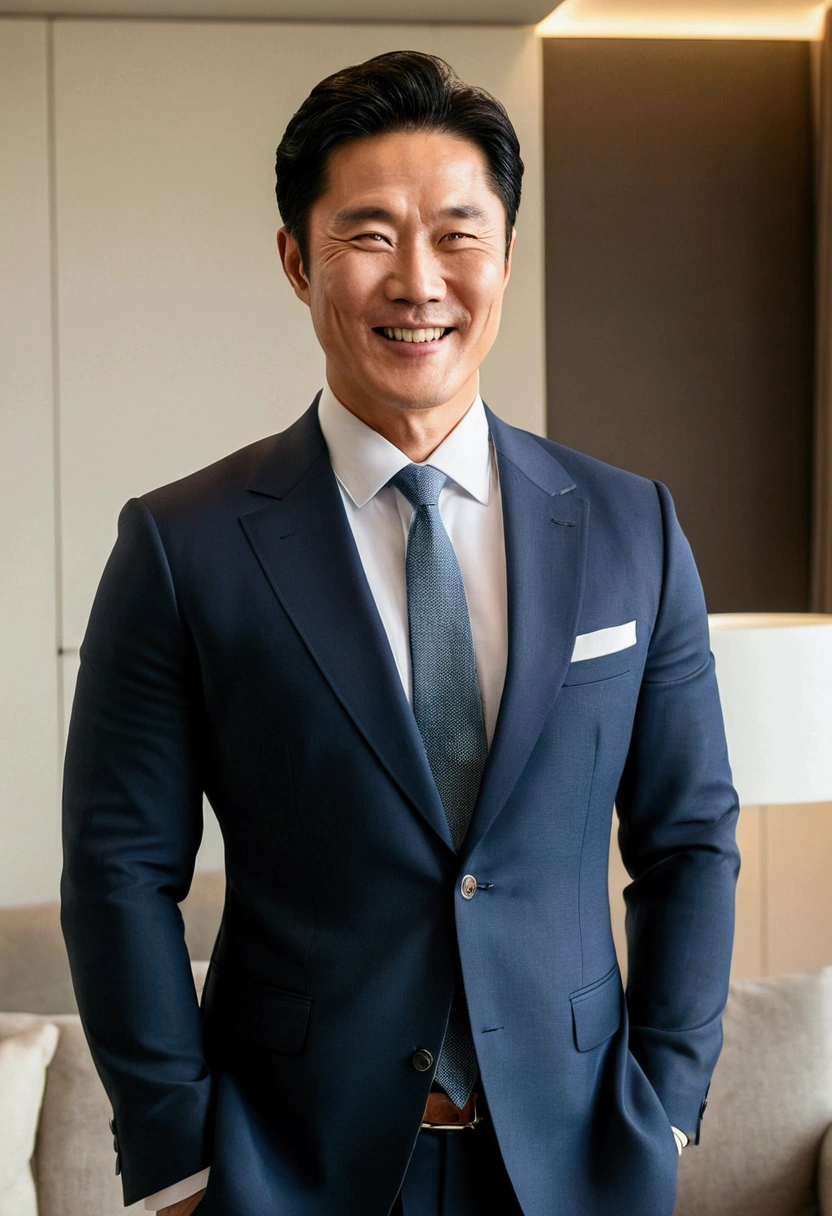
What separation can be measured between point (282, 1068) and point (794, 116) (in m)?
2.87

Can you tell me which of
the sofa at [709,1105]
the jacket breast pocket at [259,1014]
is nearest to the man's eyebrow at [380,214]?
the jacket breast pocket at [259,1014]

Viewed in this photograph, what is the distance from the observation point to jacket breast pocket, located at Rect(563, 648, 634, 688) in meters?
1.33

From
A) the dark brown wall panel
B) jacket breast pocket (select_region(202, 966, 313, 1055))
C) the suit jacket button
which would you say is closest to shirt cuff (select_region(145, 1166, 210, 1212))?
jacket breast pocket (select_region(202, 966, 313, 1055))

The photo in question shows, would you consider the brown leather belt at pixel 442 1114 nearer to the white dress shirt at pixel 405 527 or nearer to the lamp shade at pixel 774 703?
the white dress shirt at pixel 405 527

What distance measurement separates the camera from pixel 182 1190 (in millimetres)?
1312

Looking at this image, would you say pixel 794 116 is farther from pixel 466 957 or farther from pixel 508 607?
pixel 466 957

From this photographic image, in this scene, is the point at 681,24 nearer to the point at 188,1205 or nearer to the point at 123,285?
the point at 123,285

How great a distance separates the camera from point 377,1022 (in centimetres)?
128

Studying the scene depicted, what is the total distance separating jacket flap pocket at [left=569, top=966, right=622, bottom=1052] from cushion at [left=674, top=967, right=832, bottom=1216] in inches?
38.5

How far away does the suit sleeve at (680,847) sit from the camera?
1433 mm

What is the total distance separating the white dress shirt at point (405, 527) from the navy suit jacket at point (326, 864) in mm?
30

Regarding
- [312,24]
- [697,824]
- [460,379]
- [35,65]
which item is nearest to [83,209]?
[35,65]

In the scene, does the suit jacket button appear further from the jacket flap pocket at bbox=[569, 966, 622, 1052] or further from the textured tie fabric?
the jacket flap pocket at bbox=[569, 966, 622, 1052]

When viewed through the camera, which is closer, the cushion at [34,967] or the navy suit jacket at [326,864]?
the navy suit jacket at [326,864]
